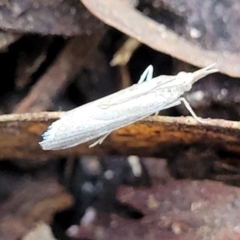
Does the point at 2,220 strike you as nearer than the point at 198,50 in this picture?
No

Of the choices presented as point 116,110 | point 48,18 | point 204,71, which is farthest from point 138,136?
point 48,18

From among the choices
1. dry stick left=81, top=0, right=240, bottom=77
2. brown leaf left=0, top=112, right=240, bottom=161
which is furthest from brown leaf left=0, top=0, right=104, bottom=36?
→ brown leaf left=0, top=112, right=240, bottom=161

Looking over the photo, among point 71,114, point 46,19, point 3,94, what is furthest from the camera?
point 3,94

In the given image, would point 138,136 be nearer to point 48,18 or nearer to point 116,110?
point 116,110

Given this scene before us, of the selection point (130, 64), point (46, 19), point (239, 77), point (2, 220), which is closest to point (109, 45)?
point (130, 64)

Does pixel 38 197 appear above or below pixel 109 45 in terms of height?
below

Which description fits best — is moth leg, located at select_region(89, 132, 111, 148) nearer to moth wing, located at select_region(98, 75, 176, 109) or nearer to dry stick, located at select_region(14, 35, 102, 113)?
moth wing, located at select_region(98, 75, 176, 109)

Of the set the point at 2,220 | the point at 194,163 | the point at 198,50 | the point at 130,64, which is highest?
the point at 198,50

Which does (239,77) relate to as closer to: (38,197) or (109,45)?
(109,45)
